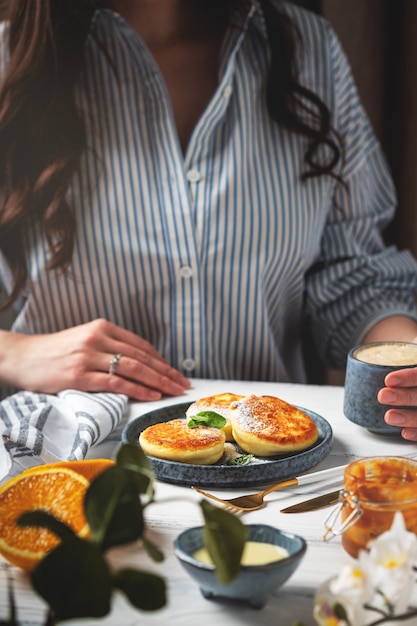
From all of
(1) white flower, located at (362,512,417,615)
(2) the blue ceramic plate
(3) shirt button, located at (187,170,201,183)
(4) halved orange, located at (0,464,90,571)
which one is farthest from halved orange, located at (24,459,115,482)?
(3) shirt button, located at (187,170,201,183)

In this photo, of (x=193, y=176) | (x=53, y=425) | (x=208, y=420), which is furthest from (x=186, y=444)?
(x=193, y=176)

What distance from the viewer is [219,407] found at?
1.14 m

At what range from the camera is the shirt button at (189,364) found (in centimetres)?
170

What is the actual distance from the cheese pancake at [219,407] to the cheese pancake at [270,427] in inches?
0.7

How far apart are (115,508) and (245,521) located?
1.20 feet

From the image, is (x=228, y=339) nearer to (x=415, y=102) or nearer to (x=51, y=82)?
(x=51, y=82)

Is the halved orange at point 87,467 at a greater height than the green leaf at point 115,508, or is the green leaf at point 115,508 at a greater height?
the green leaf at point 115,508

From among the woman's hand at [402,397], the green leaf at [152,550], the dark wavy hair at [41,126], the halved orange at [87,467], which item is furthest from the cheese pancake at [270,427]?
the dark wavy hair at [41,126]

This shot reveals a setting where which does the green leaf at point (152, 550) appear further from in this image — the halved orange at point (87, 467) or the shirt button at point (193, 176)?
the shirt button at point (193, 176)

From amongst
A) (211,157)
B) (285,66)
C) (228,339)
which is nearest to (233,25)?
(285,66)

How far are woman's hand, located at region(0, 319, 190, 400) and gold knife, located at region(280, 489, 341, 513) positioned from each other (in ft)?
1.55

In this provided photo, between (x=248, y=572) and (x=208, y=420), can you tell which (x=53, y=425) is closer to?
(x=208, y=420)

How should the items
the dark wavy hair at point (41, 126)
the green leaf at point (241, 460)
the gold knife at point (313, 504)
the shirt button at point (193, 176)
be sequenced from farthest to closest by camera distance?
the shirt button at point (193, 176), the dark wavy hair at point (41, 126), the green leaf at point (241, 460), the gold knife at point (313, 504)

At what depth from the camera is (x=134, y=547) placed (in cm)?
85
